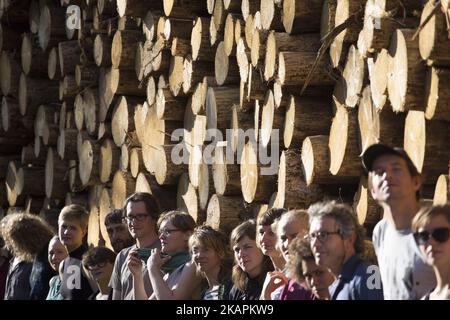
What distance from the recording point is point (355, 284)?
18.5 ft

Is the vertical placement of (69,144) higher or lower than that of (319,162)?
lower

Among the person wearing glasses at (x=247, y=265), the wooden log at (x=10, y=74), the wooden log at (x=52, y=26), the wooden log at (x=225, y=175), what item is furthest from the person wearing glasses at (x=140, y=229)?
the wooden log at (x=10, y=74)

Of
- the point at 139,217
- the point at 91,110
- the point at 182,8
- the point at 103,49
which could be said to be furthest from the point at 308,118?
the point at 91,110

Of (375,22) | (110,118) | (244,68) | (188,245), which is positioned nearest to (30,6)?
(110,118)

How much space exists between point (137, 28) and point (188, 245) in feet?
11.7

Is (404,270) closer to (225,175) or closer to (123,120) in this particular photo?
(225,175)

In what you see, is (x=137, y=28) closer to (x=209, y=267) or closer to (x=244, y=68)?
(x=244, y=68)

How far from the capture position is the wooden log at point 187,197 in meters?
9.46

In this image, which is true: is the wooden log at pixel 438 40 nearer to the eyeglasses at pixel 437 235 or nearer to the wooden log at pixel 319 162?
the eyeglasses at pixel 437 235

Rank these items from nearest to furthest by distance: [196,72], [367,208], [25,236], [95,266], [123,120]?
[367,208]
[95,266]
[25,236]
[196,72]
[123,120]

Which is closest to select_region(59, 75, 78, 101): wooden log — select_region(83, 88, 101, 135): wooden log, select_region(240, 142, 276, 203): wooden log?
select_region(83, 88, 101, 135): wooden log

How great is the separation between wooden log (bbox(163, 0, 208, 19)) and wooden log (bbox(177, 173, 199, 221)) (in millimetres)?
1092

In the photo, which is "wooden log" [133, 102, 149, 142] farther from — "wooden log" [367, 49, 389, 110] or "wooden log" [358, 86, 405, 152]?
"wooden log" [367, 49, 389, 110]

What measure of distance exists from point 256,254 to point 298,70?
4.17 ft
